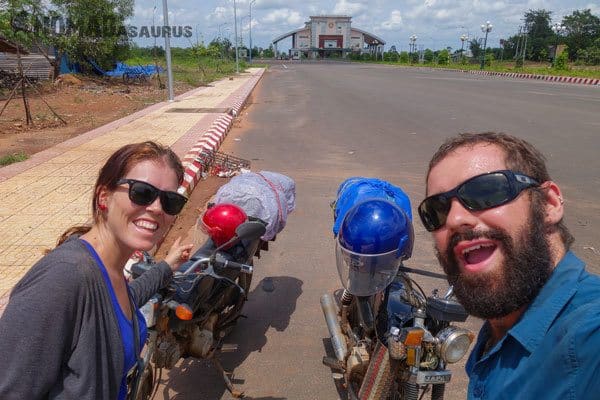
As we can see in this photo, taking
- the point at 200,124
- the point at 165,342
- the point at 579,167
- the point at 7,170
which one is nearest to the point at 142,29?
the point at 200,124

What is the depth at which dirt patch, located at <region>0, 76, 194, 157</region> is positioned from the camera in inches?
422

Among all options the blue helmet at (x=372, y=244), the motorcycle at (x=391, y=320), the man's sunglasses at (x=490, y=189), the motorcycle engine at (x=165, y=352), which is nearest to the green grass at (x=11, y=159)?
the motorcycle engine at (x=165, y=352)

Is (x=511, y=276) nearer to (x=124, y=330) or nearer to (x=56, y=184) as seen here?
(x=124, y=330)

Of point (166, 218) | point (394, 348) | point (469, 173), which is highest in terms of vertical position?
point (469, 173)

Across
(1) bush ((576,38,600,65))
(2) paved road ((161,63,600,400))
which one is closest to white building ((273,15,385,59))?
(1) bush ((576,38,600,65))

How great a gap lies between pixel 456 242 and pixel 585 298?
36cm

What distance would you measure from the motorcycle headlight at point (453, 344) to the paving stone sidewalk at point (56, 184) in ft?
9.52

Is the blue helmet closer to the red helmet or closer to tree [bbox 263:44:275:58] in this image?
the red helmet

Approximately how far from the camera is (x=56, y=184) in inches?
258

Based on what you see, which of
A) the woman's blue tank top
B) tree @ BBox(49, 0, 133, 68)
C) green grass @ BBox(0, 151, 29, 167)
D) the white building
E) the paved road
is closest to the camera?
the woman's blue tank top

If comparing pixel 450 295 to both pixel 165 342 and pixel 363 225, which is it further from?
pixel 165 342

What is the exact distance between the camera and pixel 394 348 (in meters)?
2.00

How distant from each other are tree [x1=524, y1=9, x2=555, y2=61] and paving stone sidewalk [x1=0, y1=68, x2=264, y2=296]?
60.5 m

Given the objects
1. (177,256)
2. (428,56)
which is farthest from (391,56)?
(177,256)
